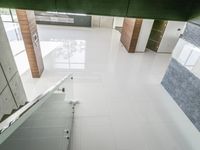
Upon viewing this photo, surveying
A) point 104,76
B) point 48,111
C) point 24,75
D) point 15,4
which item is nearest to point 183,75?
point 104,76

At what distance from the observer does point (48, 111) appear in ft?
5.98

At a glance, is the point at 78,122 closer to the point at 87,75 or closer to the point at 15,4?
the point at 87,75

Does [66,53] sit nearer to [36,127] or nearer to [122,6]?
[122,6]

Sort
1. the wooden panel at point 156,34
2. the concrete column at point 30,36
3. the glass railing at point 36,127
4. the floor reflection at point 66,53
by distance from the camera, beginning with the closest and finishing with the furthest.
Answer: the glass railing at point 36,127 → the concrete column at point 30,36 → the floor reflection at point 66,53 → the wooden panel at point 156,34

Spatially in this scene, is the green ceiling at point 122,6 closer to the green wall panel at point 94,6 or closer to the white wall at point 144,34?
the green wall panel at point 94,6

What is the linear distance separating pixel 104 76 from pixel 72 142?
2.34 m

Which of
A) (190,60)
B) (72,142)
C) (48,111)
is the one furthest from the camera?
(190,60)

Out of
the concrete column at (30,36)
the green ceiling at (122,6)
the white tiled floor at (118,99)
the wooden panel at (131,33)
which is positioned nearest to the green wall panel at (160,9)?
the green ceiling at (122,6)

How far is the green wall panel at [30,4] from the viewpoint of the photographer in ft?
6.63

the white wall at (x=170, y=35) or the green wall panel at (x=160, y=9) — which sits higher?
the green wall panel at (x=160, y=9)

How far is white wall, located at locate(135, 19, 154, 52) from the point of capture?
5609 mm

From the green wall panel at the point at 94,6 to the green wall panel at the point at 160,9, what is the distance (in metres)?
0.16

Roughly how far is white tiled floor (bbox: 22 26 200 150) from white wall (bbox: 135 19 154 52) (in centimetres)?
42

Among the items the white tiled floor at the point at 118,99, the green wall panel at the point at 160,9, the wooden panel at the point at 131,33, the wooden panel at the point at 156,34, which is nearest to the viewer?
the green wall panel at the point at 160,9
